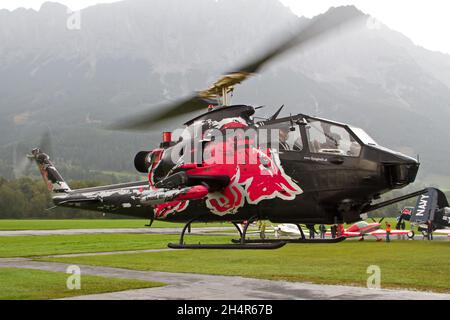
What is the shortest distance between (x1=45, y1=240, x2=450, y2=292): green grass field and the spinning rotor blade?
1160 cm

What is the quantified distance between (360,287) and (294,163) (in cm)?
1065

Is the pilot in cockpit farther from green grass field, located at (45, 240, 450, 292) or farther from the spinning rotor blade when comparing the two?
green grass field, located at (45, 240, 450, 292)

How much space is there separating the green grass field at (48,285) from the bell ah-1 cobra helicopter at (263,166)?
656cm

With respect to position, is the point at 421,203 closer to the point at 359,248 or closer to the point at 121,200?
the point at 359,248

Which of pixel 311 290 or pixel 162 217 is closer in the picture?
pixel 162 217

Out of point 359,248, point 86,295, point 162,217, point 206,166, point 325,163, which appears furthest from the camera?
point 359,248

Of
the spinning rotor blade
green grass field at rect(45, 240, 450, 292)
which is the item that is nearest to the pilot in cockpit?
the spinning rotor blade

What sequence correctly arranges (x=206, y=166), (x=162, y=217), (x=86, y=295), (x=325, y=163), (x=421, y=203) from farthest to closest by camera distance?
(x=421, y=203) < (x=86, y=295) < (x=162, y=217) < (x=206, y=166) < (x=325, y=163)

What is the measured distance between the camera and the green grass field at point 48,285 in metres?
18.4

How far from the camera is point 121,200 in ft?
49.2

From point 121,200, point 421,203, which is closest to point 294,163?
point 121,200
